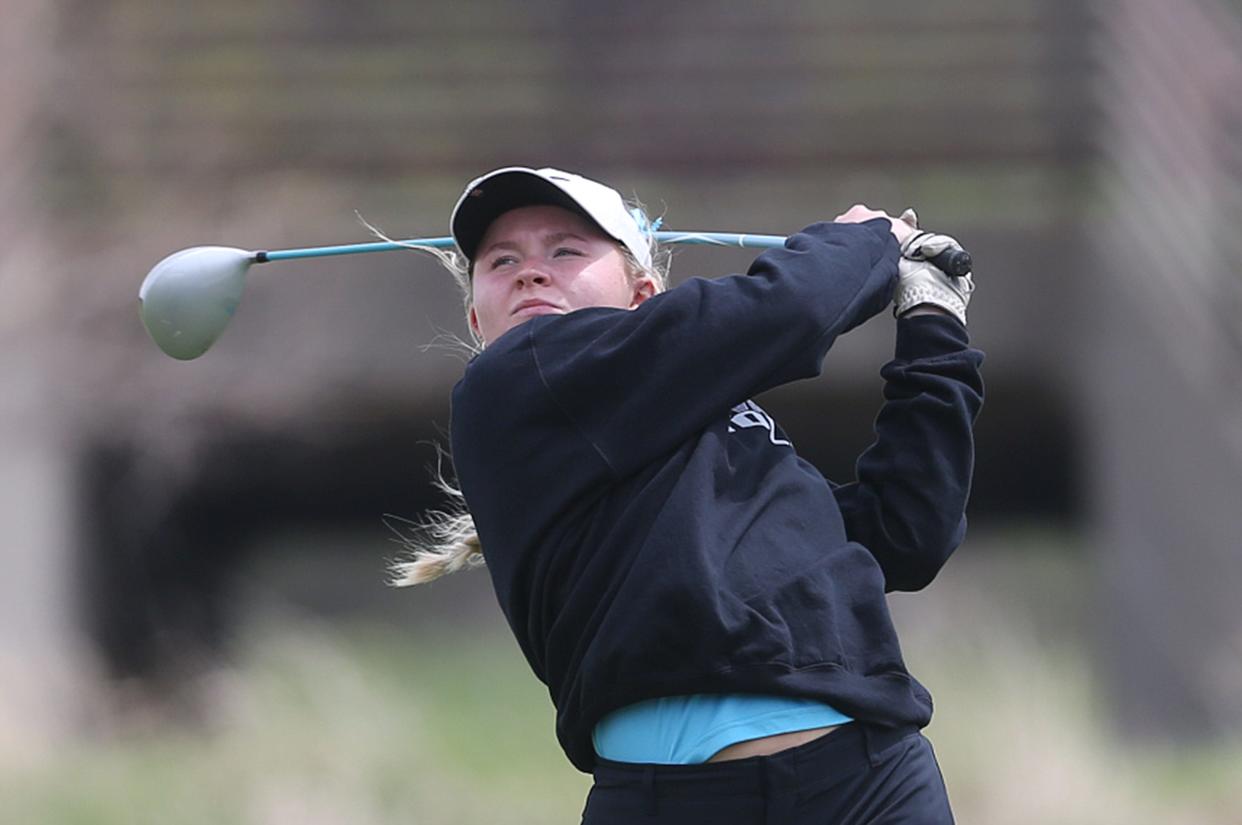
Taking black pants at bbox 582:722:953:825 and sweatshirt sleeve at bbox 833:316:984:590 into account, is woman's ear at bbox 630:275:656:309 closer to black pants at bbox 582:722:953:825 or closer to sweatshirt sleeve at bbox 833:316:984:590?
sweatshirt sleeve at bbox 833:316:984:590

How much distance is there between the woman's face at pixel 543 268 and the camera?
119 inches

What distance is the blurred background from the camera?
8.13 m

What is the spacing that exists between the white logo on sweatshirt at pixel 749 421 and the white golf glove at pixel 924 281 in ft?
1.03

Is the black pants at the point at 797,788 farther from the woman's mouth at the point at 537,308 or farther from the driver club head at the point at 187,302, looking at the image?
the driver club head at the point at 187,302

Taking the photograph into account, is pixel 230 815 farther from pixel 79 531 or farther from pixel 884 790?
pixel 884 790

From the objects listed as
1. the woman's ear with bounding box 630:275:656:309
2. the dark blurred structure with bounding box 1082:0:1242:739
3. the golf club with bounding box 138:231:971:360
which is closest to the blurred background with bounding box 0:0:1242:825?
the dark blurred structure with bounding box 1082:0:1242:739

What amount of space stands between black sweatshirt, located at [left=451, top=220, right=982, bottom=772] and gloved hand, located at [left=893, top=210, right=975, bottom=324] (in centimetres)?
15

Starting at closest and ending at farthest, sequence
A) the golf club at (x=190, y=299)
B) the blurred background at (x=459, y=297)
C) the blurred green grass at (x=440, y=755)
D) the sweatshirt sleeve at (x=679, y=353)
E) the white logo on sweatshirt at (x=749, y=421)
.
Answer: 1. the sweatshirt sleeve at (x=679, y=353)
2. the white logo on sweatshirt at (x=749, y=421)
3. the golf club at (x=190, y=299)
4. the blurred green grass at (x=440, y=755)
5. the blurred background at (x=459, y=297)

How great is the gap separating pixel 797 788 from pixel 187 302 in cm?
150

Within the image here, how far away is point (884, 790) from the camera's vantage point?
2.75 meters

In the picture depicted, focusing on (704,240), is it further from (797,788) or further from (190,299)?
(797,788)

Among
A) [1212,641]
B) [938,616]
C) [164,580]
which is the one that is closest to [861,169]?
[938,616]

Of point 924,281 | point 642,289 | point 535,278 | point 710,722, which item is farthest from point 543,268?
point 710,722

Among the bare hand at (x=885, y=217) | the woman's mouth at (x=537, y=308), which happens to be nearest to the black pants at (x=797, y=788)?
the woman's mouth at (x=537, y=308)
